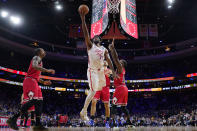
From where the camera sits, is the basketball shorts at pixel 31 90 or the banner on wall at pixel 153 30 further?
the banner on wall at pixel 153 30

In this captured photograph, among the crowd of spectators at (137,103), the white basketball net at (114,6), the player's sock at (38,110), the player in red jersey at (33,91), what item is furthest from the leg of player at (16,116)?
the crowd of spectators at (137,103)

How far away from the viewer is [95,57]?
433cm

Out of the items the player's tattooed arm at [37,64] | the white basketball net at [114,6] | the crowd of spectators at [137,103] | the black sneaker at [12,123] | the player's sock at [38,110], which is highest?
the white basketball net at [114,6]

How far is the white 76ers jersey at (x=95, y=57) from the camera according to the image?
170 inches

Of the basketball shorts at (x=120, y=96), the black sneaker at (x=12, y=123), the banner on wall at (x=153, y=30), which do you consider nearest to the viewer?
the black sneaker at (x=12, y=123)

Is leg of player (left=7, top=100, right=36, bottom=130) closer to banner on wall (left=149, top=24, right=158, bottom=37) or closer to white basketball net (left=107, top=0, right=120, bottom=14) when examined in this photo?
white basketball net (left=107, top=0, right=120, bottom=14)

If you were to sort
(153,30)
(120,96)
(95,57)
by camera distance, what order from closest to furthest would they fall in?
(95,57), (120,96), (153,30)

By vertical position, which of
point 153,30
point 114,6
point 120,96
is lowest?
point 120,96

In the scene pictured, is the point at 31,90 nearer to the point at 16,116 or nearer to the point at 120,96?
the point at 16,116

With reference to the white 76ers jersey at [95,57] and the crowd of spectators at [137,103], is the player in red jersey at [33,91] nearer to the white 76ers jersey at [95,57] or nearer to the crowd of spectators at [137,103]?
the white 76ers jersey at [95,57]

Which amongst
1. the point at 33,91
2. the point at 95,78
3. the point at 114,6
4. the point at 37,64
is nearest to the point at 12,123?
the point at 33,91

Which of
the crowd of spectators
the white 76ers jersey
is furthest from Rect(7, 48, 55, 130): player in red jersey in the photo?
the crowd of spectators

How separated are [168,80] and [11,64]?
22.5m

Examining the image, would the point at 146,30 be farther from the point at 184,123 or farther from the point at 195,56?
the point at 195,56
